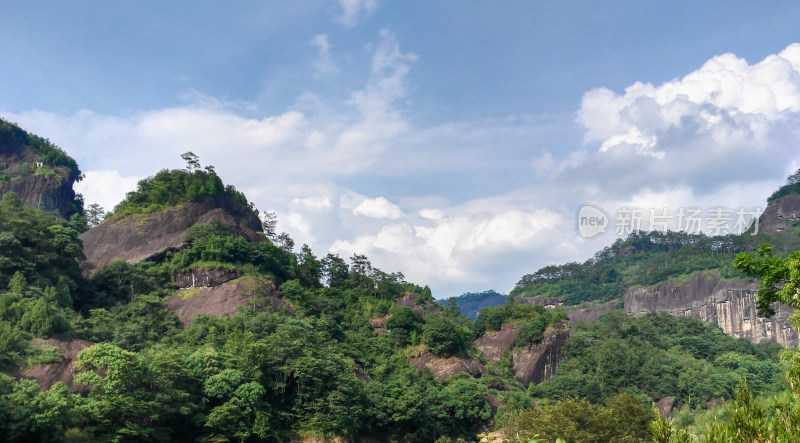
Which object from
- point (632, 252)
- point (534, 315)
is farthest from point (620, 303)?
point (534, 315)

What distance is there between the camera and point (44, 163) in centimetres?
6594

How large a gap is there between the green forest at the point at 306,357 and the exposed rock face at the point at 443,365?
0.18 meters

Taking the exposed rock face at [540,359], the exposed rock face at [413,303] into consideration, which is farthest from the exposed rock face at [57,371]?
the exposed rock face at [540,359]

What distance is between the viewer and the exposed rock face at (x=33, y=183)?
6072 centimetres

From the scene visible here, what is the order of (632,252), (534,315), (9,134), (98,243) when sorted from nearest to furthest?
(98,243)
(534,315)
(9,134)
(632,252)

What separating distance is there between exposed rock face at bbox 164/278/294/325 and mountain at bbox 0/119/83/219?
26248mm

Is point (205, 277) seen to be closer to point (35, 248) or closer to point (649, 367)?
point (35, 248)

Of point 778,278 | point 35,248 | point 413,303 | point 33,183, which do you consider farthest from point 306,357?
point 33,183

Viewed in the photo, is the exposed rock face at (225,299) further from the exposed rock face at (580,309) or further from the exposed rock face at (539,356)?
the exposed rock face at (580,309)

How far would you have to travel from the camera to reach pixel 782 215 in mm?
91812

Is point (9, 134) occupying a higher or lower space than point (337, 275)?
higher

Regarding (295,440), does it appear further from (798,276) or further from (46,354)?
(798,276)

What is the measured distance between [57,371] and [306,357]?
38.9 feet

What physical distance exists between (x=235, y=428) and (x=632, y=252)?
106m
